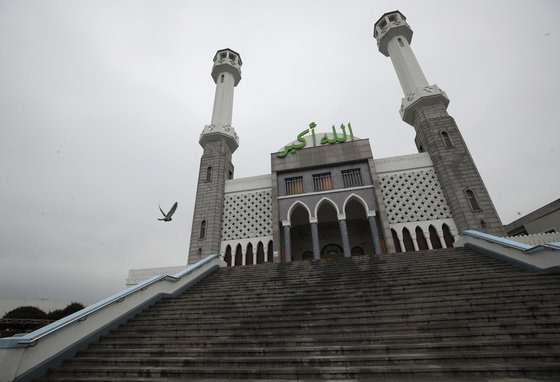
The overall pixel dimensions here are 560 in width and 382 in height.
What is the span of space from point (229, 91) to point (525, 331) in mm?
21912

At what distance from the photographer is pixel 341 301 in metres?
5.98

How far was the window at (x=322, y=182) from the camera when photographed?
48.8 feet

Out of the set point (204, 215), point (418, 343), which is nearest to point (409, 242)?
point (418, 343)

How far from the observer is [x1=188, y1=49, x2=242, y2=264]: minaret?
47.5 ft

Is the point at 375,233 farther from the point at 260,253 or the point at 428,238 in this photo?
the point at 260,253

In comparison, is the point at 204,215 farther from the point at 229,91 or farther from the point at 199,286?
the point at 229,91

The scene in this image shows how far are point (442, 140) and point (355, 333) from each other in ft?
45.8

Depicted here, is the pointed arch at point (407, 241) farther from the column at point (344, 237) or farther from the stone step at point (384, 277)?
the stone step at point (384, 277)

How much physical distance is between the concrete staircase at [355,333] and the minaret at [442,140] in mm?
6165

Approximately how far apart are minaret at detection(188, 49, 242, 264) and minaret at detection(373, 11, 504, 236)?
12.4 meters

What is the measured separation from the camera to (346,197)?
46.4ft

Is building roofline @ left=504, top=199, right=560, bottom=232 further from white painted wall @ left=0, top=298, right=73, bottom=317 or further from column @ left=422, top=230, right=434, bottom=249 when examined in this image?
white painted wall @ left=0, top=298, right=73, bottom=317

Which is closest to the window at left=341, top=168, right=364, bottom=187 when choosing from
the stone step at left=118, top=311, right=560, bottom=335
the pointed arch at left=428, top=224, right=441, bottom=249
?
the pointed arch at left=428, top=224, right=441, bottom=249

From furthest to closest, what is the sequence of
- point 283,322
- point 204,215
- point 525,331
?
point 204,215 < point 283,322 < point 525,331
